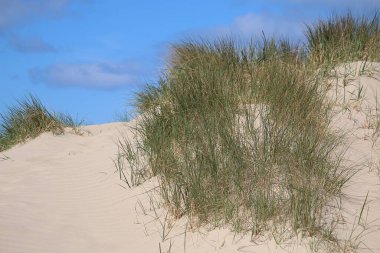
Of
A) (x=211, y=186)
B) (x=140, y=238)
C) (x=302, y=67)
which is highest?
(x=302, y=67)

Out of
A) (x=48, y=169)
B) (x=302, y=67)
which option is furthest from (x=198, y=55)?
(x=48, y=169)

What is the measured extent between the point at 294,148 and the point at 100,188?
2.66 metres

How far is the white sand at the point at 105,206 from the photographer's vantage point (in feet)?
15.3

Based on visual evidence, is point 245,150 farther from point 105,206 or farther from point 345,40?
point 345,40

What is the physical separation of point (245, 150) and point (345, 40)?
5.58 meters

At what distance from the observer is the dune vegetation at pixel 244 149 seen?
4672mm

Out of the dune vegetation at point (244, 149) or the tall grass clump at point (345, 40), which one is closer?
the dune vegetation at point (244, 149)

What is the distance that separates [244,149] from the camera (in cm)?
536

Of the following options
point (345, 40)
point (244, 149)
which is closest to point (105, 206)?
point (244, 149)

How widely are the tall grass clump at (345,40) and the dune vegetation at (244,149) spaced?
793mm

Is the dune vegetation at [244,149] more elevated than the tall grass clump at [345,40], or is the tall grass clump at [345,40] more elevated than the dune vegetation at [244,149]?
the tall grass clump at [345,40]

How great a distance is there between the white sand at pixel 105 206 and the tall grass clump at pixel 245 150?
216 mm

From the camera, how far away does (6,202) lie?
248 inches

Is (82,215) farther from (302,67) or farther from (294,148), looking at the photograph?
(302,67)
